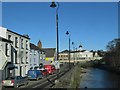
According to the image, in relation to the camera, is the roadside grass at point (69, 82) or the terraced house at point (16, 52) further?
the terraced house at point (16, 52)

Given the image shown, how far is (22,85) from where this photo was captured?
3481 cm

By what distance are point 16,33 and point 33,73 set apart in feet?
27.0

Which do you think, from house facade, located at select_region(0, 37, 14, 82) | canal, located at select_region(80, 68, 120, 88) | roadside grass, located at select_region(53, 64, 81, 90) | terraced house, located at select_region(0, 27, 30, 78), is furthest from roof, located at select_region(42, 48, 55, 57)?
roadside grass, located at select_region(53, 64, 81, 90)

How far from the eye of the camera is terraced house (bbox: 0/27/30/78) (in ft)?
141

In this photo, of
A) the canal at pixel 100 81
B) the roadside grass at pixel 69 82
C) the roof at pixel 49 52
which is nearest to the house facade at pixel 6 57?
the roadside grass at pixel 69 82

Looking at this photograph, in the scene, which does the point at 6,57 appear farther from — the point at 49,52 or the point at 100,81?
the point at 49,52

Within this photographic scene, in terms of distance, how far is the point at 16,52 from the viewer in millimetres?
48406

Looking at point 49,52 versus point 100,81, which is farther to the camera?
point 49,52

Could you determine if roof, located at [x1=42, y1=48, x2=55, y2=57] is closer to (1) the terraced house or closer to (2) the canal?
(2) the canal

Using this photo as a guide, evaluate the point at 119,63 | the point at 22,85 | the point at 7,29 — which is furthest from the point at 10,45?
the point at 119,63

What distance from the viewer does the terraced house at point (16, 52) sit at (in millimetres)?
43031

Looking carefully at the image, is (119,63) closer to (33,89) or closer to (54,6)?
(33,89)

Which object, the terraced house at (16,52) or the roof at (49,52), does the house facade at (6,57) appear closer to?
the terraced house at (16,52)

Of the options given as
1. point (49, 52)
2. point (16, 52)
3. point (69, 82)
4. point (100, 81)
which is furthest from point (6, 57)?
point (49, 52)
